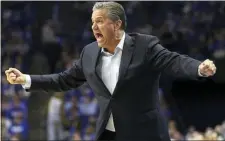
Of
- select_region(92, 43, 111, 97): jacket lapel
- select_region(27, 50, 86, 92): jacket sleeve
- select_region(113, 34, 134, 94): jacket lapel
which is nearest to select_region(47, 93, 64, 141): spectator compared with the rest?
select_region(27, 50, 86, 92): jacket sleeve

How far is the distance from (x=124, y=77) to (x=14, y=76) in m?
0.66

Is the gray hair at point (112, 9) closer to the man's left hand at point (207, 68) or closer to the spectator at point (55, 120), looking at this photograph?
the man's left hand at point (207, 68)

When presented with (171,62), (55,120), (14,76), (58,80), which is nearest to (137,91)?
(171,62)

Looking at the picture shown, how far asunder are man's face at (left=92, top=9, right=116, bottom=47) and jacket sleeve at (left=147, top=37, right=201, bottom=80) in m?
0.22

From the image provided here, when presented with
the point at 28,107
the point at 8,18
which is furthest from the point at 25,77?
the point at 8,18

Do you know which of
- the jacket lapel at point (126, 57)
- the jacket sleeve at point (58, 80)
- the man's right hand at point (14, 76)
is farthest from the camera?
the jacket sleeve at point (58, 80)

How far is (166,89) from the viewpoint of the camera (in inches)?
336

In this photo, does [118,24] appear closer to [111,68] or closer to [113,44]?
[113,44]

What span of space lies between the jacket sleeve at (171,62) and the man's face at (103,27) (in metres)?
0.22

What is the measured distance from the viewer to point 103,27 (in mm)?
2811

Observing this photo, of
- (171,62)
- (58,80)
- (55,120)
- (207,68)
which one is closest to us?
(207,68)

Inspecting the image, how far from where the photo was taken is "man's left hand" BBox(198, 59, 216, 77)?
245 centimetres

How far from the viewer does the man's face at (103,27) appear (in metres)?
2.81

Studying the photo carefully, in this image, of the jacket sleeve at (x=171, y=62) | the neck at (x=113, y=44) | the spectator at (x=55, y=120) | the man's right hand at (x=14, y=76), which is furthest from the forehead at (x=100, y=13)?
the spectator at (x=55, y=120)
